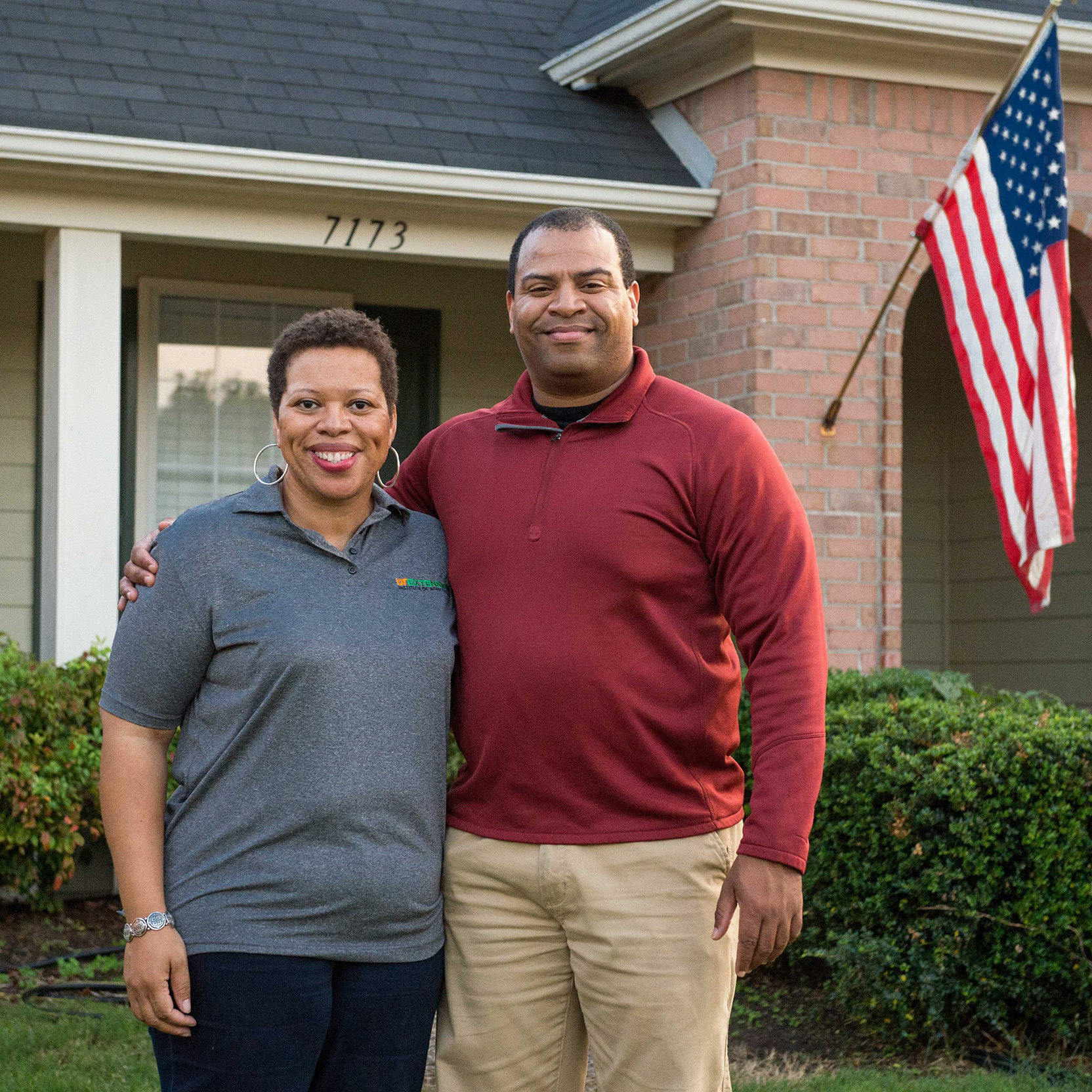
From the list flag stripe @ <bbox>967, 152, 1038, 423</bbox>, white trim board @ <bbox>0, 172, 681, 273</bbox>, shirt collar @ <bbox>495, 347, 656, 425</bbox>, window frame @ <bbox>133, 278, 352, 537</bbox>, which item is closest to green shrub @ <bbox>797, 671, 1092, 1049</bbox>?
flag stripe @ <bbox>967, 152, 1038, 423</bbox>

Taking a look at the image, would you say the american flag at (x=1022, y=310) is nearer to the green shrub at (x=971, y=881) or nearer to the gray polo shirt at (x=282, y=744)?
the green shrub at (x=971, y=881)

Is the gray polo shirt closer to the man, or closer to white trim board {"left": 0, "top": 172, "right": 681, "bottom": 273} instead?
the man

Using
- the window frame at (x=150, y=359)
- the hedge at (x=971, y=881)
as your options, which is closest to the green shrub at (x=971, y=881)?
the hedge at (x=971, y=881)

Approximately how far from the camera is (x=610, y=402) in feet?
9.75

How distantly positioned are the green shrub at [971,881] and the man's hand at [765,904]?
2.18 meters

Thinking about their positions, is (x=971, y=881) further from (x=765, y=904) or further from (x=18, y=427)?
(x=18, y=427)

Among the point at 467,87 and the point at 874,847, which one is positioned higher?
the point at 467,87

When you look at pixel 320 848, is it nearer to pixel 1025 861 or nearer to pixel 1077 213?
pixel 1025 861

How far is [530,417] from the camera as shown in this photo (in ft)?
9.93

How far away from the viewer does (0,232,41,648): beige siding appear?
792 cm

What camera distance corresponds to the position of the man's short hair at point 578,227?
301 centimetres

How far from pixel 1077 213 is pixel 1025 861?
4.12 metres

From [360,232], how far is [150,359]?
158 cm

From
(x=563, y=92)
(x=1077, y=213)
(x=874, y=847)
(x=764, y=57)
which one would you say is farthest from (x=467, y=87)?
(x=874, y=847)
